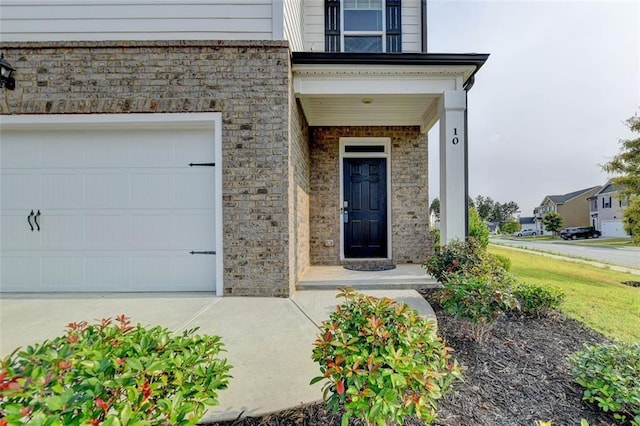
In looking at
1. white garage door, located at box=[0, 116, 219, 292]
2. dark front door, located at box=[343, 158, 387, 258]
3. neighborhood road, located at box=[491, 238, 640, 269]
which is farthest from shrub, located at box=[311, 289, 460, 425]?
neighborhood road, located at box=[491, 238, 640, 269]

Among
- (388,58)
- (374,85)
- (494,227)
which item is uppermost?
(388,58)

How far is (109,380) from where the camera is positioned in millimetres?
1068

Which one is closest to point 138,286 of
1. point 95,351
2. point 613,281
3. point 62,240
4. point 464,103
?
point 62,240

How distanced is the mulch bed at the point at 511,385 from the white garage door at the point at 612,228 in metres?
33.6

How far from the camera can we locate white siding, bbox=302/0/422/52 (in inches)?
226

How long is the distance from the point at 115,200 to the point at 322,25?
483 centimetres

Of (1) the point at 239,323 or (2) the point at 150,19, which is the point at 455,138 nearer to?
(1) the point at 239,323

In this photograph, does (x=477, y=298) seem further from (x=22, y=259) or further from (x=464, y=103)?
(x=22, y=259)

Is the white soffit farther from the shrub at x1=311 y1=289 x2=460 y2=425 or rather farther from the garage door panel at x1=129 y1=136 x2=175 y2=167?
the shrub at x1=311 y1=289 x2=460 y2=425

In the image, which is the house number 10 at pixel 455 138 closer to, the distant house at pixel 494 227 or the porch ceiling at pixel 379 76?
the porch ceiling at pixel 379 76

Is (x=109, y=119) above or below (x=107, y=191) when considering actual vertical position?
above

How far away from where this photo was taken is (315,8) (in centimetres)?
575

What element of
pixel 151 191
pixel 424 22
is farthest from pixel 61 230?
pixel 424 22

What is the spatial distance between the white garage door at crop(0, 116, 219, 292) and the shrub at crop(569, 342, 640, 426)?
3866 millimetres
